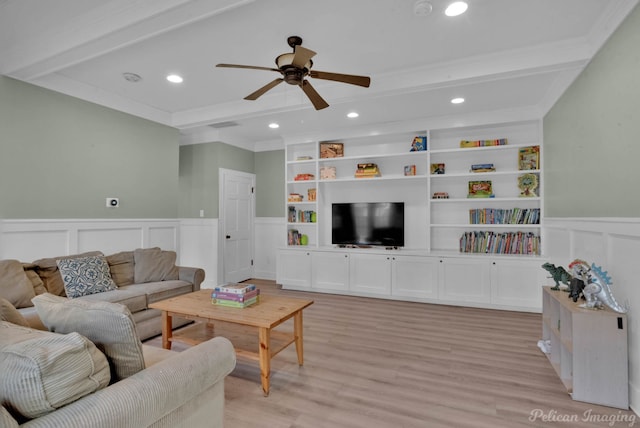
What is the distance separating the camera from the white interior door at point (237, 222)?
18.0ft

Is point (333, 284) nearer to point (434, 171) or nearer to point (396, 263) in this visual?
point (396, 263)

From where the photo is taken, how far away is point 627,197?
208 centimetres

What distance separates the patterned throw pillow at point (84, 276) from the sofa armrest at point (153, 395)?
7.27 feet

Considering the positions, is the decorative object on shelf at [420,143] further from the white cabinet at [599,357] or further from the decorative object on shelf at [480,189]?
the white cabinet at [599,357]

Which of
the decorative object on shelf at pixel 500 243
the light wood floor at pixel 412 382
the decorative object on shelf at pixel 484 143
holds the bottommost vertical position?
the light wood floor at pixel 412 382

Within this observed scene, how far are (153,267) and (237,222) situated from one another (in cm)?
217

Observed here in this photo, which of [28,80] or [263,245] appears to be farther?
[263,245]

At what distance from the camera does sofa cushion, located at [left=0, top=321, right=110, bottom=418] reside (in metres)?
0.94

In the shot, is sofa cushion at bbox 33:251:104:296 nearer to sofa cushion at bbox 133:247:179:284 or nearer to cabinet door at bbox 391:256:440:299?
sofa cushion at bbox 133:247:179:284

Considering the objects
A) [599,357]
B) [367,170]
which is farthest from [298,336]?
[367,170]

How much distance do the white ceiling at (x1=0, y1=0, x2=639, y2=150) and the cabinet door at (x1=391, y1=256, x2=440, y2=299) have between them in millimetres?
2033

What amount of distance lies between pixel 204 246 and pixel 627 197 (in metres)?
5.19

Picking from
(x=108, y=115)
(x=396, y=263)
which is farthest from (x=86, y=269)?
(x=396, y=263)

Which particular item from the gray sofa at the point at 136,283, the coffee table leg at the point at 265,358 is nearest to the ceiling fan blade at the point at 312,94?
the coffee table leg at the point at 265,358
